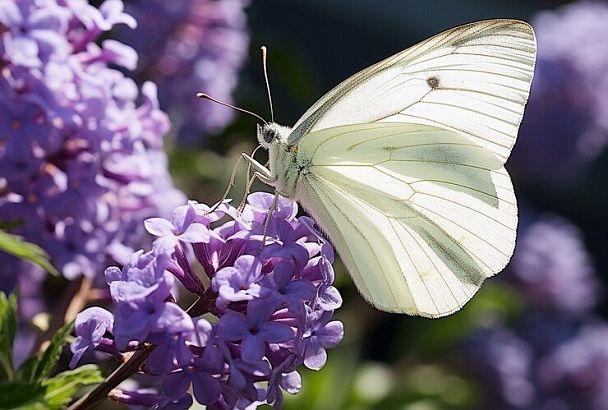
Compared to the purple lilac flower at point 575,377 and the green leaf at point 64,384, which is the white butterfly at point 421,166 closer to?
the green leaf at point 64,384

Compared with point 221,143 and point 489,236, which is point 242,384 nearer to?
point 489,236

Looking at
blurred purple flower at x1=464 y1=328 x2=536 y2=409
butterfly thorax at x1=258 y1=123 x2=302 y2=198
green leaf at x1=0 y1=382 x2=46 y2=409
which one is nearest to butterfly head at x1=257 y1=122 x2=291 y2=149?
butterfly thorax at x1=258 y1=123 x2=302 y2=198

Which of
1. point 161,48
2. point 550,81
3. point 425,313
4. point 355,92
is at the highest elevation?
point 355,92

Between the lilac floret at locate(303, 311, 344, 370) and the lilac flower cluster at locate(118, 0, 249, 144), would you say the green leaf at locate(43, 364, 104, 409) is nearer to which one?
the lilac floret at locate(303, 311, 344, 370)

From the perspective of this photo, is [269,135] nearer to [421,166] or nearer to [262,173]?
[262,173]

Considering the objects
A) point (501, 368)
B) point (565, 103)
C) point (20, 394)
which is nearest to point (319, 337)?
point (20, 394)

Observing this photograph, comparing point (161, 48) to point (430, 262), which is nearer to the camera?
point (430, 262)

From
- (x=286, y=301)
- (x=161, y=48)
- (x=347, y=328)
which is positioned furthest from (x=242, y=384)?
(x=347, y=328)
